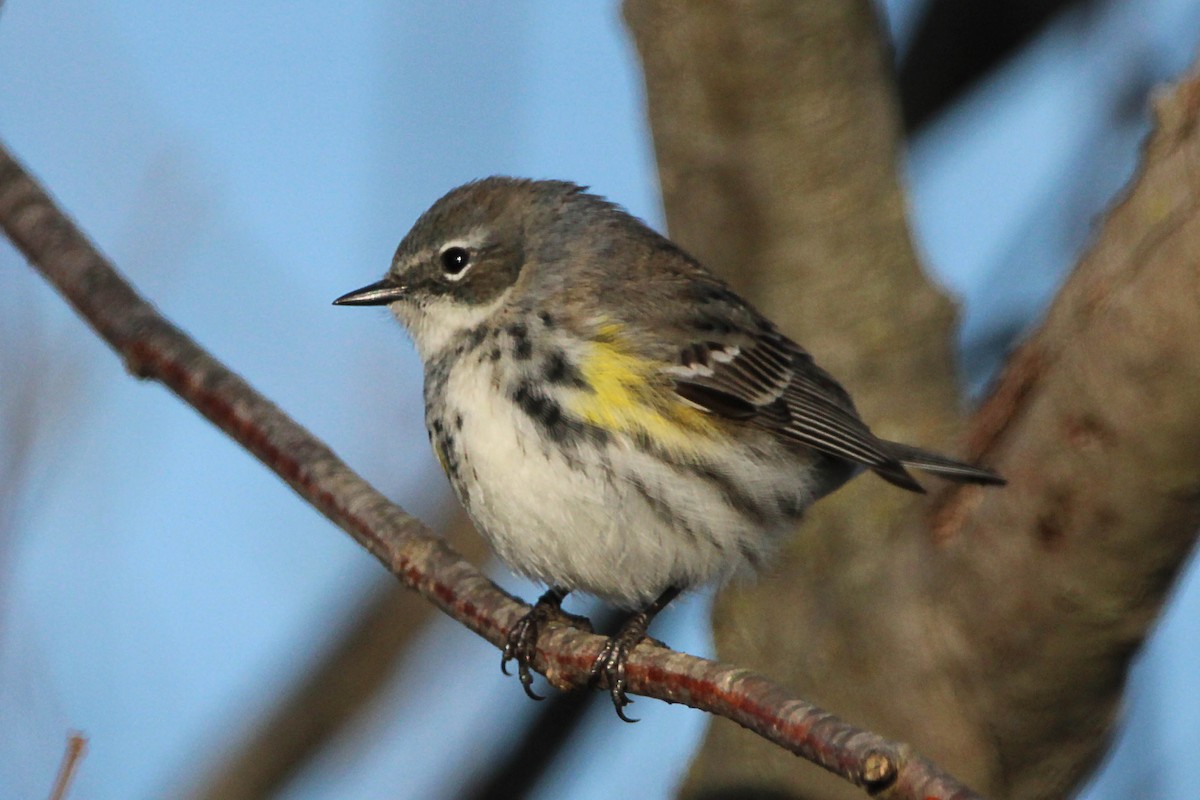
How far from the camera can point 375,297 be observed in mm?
5980

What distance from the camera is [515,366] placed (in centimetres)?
524

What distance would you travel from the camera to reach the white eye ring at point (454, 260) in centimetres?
595

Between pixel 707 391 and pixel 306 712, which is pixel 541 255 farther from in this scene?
pixel 306 712

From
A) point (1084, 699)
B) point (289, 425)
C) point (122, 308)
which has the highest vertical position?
point (122, 308)

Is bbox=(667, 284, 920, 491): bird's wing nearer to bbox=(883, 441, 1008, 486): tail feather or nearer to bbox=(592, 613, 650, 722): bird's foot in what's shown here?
bbox=(883, 441, 1008, 486): tail feather

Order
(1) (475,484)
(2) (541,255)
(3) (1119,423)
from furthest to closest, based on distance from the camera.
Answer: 1. (2) (541,255)
2. (1) (475,484)
3. (3) (1119,423)

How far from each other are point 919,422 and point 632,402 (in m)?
1.46

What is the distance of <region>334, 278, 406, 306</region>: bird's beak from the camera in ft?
19.6

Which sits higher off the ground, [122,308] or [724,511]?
[122,308]

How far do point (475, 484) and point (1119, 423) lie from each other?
85.5 inches

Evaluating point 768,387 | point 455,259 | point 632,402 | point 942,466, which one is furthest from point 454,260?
point 942,466

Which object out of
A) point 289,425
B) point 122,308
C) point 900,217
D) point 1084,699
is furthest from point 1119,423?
point 122,308

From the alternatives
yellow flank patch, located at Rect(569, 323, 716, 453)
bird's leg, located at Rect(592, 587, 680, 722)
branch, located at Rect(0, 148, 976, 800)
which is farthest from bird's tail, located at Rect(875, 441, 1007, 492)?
branch, located at Rect(0, 148, 976, 800)

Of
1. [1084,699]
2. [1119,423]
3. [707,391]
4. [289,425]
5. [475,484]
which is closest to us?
[1119,423]
